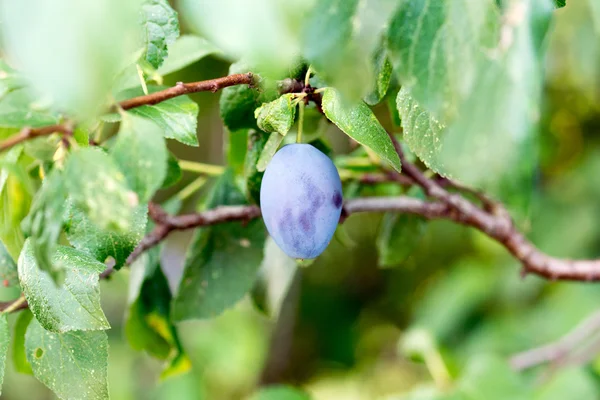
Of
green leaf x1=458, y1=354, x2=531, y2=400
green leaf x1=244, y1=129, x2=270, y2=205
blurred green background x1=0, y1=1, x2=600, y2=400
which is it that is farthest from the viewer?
blurred green background x1=0, y1=1, x2=600, y2=400

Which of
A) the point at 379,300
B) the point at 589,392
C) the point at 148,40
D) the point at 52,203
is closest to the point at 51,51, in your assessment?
the point at 52,203

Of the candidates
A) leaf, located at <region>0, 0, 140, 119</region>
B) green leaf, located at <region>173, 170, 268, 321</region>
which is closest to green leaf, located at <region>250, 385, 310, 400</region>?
green leaf, located at <region>173, 170, 268, 321</region>

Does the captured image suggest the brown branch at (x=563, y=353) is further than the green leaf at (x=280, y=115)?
Yes

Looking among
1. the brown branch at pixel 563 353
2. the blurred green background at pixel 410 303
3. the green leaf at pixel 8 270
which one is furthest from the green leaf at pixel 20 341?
the brown branch at pixel 563 353

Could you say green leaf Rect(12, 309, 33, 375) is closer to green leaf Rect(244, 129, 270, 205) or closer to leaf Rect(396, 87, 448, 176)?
green leaf Rect(244, 129, 270, 205)

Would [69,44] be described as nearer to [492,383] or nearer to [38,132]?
[38,132]

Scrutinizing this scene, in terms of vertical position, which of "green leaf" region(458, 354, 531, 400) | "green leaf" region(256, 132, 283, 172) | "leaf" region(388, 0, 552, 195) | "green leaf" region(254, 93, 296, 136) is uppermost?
"leaf" region(388, 0, 552, 195)

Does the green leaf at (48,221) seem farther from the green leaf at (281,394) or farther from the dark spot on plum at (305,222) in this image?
the green leaf at (281,394)

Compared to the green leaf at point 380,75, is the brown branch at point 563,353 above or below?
below
